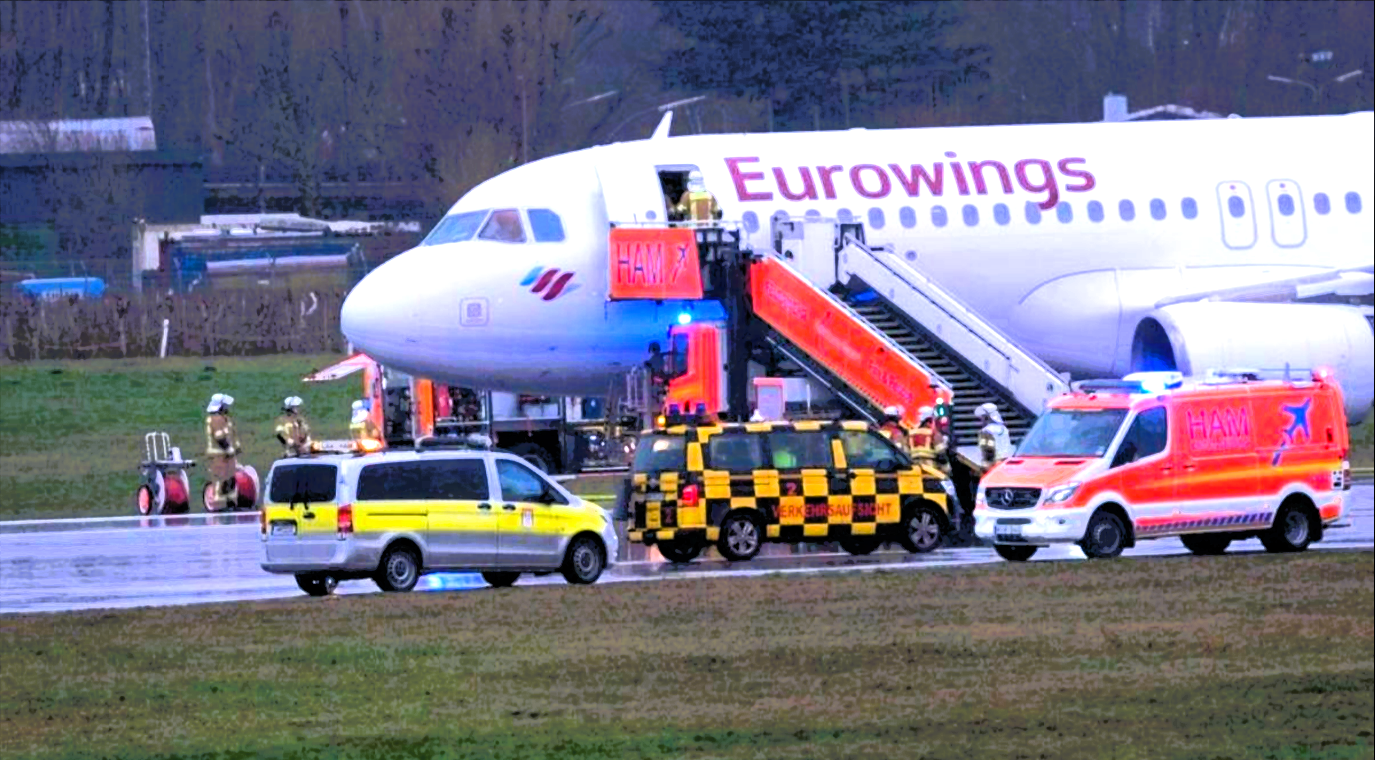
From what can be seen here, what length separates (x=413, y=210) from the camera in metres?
33.1

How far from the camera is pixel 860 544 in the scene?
92.9ft

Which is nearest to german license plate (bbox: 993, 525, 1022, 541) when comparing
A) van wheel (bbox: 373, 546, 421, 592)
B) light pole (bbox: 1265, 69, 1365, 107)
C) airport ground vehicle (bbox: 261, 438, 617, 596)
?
airport ground vehicle (bbox: 261, 438, 617, 596)

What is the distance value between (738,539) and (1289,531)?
517 centimetres

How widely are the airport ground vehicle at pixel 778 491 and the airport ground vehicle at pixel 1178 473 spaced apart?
119 cm

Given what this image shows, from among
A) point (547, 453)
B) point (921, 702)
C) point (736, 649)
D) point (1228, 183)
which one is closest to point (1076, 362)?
point (1228, 183)

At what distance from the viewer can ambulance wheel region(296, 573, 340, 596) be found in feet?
81.4

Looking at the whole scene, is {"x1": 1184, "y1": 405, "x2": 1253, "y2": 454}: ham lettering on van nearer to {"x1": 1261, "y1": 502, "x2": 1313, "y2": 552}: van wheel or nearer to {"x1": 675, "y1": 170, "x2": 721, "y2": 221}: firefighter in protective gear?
{"x1": 1261, "y1": 502, "x2": 1313, "y2": 552}: van wheel

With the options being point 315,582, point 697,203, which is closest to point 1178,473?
point 315,582

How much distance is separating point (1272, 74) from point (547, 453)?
1482 cm

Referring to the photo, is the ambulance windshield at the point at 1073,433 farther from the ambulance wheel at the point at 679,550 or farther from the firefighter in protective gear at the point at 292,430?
the firefighter in protective gear at the point at 292,430

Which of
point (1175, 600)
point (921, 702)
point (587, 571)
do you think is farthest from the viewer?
point (587, 571)

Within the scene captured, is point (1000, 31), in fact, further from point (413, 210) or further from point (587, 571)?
point (413, 210)

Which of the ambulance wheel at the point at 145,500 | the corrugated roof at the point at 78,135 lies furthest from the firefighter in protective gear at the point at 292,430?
the corrugated roof at the point at 78,135

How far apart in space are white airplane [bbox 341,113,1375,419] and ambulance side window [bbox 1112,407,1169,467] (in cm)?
735
